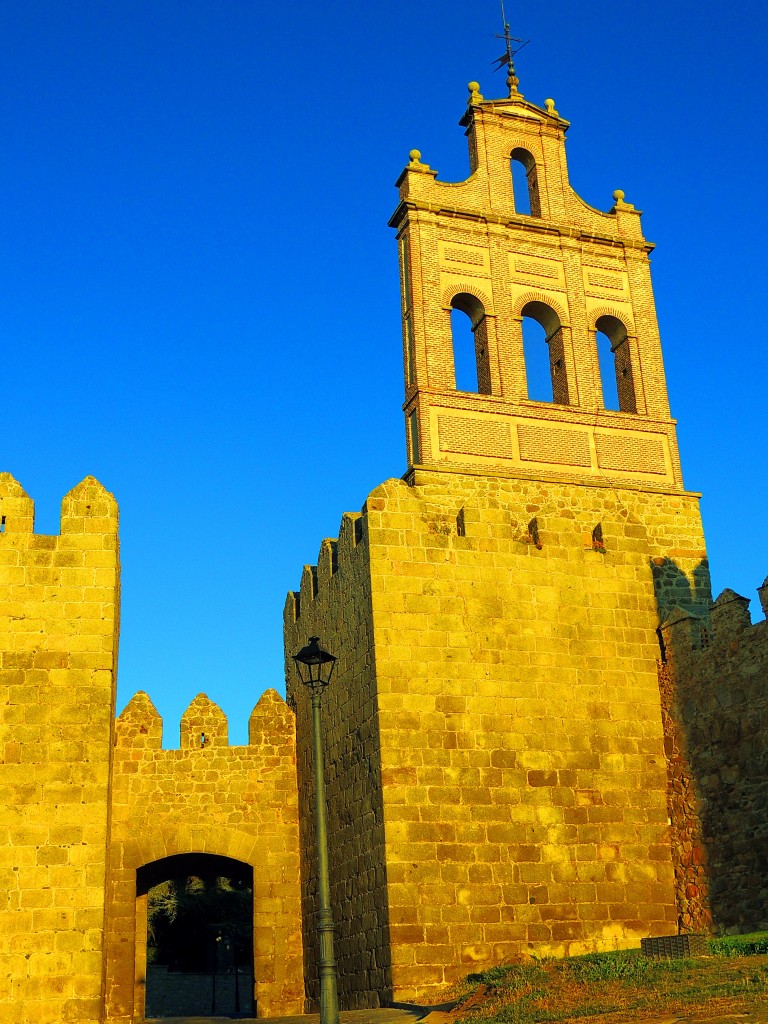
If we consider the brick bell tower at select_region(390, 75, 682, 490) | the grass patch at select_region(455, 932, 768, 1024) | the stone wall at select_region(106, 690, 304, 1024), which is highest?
the brick bell tower at select_region(390, 75, 682, 490)

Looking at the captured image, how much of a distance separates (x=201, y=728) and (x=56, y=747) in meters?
4.31

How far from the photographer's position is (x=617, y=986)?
10.5 m

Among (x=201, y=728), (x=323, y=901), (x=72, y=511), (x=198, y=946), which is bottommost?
(x=198, y=946)

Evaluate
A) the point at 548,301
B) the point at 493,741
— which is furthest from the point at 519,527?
the point at 493,741

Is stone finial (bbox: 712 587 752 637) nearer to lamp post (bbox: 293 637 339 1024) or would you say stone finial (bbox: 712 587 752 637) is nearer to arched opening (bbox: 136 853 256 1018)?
lamp post (bbox: 293 637 339 1024)

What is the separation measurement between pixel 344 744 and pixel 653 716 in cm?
391

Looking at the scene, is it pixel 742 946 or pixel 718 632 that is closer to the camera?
pixel 742 946

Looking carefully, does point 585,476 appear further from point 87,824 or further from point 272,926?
point 87,824

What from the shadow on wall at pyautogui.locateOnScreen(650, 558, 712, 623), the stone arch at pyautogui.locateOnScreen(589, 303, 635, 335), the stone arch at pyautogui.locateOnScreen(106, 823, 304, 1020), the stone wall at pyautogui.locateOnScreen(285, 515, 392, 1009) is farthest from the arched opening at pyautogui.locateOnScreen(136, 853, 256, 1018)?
the stone arch at pyautogui.locateOnScreen(589, 303, 635, 335)

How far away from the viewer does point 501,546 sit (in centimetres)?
1519

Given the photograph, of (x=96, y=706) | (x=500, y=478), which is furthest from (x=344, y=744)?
(x=500, y=478)

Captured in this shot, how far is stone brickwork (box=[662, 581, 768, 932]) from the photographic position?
14.2 meters

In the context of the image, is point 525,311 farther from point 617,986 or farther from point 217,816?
point 617,986

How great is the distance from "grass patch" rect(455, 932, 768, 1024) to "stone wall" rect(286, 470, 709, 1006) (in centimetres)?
131
